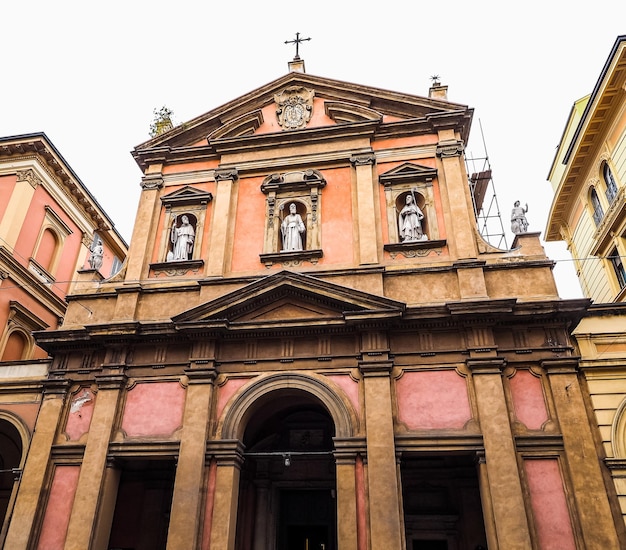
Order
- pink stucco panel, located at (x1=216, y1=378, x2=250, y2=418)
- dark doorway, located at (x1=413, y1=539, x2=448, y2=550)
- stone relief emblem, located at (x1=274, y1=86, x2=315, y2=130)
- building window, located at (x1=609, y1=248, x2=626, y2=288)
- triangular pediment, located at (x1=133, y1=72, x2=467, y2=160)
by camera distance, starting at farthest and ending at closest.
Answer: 1. building window, located at (x1=609, y1=248, x2=626, y2=288)
2. stone relief emblem, located at (x1=274, y1=86, x2=315, y2=130)
3. triangular pediment, located at (x1=133, y1=72, x2=467, y2=160)
4. dark doorway, located at (x1=413, y1=539, x2=448, y2=550)
5. pink stucco panel, located at (x1=216, y1=378, x2=250, y2=418)

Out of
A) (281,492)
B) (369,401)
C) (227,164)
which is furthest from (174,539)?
(227,164)

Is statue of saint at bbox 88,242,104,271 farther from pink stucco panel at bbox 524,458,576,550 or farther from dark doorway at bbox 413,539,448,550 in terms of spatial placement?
pink stucco panel at bbox 524,458,576,550

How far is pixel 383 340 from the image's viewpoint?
36.3ft

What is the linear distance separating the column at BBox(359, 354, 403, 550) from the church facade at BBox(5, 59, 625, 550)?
0.12 feet

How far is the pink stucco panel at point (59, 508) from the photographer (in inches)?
416

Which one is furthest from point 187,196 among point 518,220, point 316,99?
point 518,220

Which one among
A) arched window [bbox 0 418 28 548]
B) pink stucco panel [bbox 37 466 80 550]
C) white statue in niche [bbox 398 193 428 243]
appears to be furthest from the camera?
arched window [bbox 0 418 28 548]

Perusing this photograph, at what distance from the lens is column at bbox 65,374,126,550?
10.3 m

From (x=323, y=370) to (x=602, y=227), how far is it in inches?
470

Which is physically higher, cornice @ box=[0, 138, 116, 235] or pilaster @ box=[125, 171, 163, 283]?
cornice @ box=[0, 138, 116, 235]

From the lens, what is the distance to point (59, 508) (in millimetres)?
10875

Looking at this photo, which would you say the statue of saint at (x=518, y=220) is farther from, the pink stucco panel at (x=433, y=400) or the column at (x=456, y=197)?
the pink stucco panel at (x=433, y=400)

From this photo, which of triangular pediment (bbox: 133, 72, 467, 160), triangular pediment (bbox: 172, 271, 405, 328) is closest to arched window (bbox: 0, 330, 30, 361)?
triangular pediment (bbox: 133, 72, 467, 160)

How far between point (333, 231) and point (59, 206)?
1275 cm
